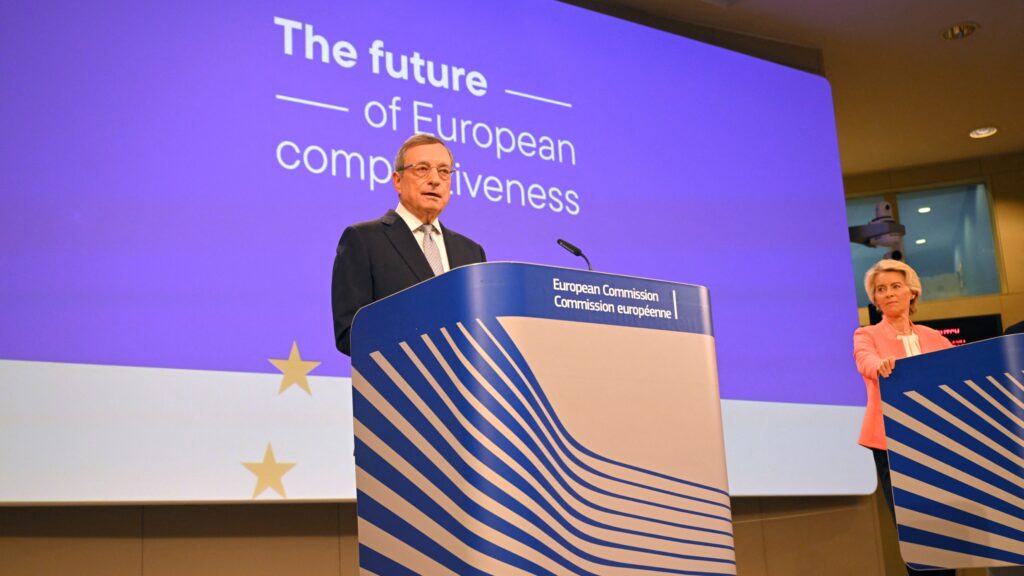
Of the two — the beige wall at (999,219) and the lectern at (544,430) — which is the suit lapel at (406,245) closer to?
the lectern at (544,430)

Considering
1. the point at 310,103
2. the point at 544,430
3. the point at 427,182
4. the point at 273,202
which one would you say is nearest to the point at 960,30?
the point at 310,103

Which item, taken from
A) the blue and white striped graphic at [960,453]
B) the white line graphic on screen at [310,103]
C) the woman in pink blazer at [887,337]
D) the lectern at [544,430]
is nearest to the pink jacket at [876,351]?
the woman in pink blazer at [887,337]

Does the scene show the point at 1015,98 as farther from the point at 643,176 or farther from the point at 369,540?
the point at 369,540

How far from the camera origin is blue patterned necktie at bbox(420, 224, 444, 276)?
8.57 ft

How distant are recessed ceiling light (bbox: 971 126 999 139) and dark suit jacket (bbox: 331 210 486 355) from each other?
6720 mm

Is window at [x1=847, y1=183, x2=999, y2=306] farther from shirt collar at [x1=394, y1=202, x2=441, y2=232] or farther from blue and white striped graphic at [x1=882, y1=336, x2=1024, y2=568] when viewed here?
shirt collar at [x1=394, y1=202, x2=441, y2=232]

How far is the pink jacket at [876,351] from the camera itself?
3885 mm

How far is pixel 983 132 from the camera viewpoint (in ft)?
26.8

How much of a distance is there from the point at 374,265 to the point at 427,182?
25 cm

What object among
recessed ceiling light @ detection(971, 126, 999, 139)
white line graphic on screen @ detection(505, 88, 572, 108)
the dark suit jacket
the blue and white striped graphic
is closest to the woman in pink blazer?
the blue and white striped graphic

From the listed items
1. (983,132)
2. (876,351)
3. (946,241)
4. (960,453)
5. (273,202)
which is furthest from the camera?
(946,241)

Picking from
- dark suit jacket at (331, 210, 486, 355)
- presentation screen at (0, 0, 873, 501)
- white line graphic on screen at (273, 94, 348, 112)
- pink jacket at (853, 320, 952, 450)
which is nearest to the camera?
dark suit jacket at (331, 210, 486, 355)

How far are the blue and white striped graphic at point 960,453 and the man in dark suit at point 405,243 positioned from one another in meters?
1.41

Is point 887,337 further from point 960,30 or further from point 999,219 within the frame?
point 999,219
